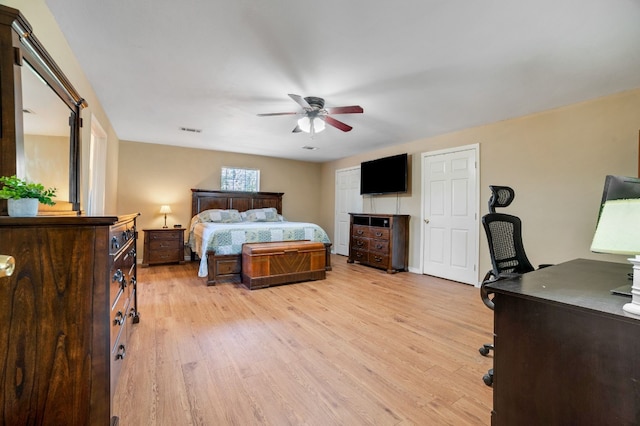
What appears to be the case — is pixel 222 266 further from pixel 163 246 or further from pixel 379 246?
pixel 379 246

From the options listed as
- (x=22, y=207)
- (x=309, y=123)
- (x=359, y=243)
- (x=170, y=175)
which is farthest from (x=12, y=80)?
(x=359, y=243)

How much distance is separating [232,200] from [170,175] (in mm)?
1283

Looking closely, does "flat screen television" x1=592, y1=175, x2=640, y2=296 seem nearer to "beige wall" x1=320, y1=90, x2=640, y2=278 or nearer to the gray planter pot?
"beige wall" x1=320, y1=90, x2=640, y2=278

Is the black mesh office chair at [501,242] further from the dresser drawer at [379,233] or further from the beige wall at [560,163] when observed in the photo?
the dresser drawer at [379,233]

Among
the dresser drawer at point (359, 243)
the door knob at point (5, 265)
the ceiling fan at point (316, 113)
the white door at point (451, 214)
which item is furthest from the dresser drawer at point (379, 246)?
the door knob at point (5, 265)

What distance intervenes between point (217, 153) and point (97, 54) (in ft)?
12.2

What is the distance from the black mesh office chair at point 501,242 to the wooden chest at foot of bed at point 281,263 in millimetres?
2457

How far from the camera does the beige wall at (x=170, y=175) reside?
509cm

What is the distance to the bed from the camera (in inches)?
153

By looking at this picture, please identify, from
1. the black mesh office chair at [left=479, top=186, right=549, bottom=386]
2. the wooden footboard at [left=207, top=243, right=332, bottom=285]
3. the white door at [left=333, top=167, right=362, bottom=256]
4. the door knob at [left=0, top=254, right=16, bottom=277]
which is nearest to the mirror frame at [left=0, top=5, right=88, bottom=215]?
the door knob at [left=0, top=254, right=16, bottom=277]

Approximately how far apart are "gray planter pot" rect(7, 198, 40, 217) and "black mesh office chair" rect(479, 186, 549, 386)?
2319mm

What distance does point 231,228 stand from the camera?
4.05 meters

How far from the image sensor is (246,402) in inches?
60.6

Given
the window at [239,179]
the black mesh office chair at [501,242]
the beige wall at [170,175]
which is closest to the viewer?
the black mesh office chair at [501,242]
